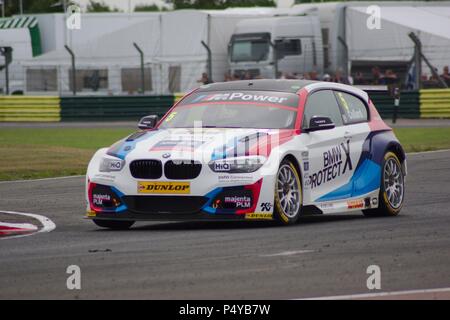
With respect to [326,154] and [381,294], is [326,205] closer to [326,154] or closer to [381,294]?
[326,154]

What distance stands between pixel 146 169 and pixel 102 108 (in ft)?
93.2

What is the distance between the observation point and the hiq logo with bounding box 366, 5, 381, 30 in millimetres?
35500

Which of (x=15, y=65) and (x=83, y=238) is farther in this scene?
(x=15, y=65)

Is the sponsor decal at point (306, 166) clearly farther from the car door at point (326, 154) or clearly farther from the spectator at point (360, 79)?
the spectator at point (360, 79)

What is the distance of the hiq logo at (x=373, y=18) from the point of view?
35.5 metres

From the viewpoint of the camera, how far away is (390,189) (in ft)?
43.7

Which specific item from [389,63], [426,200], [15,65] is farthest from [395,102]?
[426,200]

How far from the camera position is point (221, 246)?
1009 centimetres

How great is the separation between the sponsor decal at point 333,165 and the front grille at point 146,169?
1629mm

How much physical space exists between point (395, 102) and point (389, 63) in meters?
2.57

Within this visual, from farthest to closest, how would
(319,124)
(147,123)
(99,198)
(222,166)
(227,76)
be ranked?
(227,76) → (147,123) → (319,124) → (99,198) → (222,166)

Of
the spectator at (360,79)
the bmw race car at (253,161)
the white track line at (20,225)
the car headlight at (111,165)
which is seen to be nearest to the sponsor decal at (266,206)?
the bmw race car at (253,161)

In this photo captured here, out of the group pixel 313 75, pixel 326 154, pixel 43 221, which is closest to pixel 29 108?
pixel 313 75
